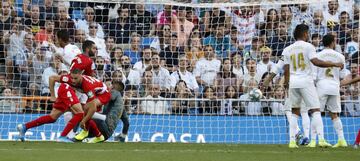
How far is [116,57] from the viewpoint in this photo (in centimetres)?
2059

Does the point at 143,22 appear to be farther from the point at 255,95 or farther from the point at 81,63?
the point at 81,63

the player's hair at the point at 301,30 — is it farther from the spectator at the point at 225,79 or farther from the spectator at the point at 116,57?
the spectator at the point at 116,57

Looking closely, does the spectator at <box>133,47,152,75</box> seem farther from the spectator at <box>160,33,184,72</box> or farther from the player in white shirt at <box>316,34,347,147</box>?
the player in white shirt at <box>316,34,347,147</box>

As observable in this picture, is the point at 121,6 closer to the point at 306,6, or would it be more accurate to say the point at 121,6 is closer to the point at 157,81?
the point at 157,81

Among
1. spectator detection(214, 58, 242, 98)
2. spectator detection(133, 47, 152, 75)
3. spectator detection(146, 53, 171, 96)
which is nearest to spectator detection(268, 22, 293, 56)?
spectator detection(214, 58, 242, 98)

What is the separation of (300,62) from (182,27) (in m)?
6.05

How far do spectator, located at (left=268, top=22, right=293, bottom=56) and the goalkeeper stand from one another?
434 centimetres

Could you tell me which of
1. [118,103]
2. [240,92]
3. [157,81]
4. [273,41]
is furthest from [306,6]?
[118,103]

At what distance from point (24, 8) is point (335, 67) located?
7.69m

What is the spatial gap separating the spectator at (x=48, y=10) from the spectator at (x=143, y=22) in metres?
1.84

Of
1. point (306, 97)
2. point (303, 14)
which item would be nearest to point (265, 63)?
point (303, 14)

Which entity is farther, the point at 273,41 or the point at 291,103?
the point at 273,41

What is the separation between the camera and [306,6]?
21.2m

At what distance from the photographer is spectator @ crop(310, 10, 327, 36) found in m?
20.8
